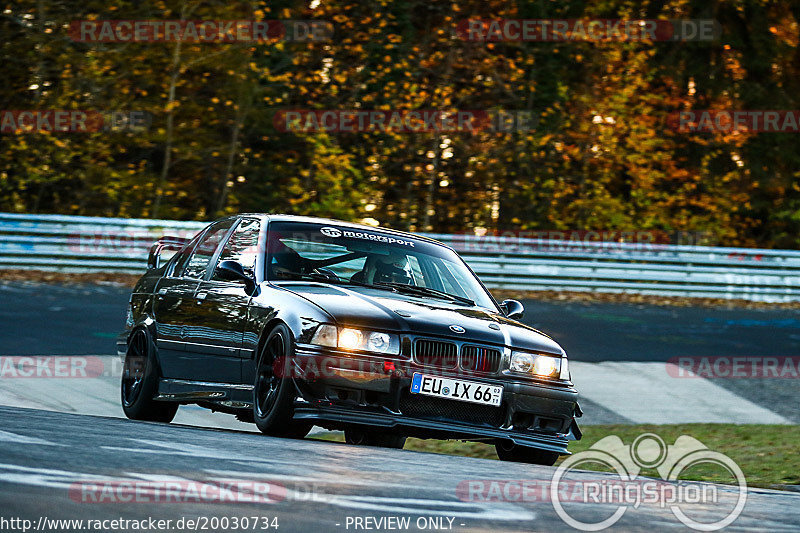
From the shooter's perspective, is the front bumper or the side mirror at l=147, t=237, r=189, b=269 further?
the side mirror at l=147, t=237, r=189, b=269

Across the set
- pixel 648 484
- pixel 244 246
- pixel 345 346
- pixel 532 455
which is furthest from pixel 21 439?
pixel 532 455

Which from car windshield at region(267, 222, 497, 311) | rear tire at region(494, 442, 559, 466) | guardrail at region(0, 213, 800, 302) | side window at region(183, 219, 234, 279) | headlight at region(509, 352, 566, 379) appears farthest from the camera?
guardrail at region(0, 213, 800, 302)

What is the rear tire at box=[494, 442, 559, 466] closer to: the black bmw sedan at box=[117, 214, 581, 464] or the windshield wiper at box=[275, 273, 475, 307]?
the black bmw sedan at box=[117, 214, 581, 464]

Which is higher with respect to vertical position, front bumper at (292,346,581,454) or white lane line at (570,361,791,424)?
front bumper at (292,346,581,454)

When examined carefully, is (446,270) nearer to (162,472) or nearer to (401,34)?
(162,472)

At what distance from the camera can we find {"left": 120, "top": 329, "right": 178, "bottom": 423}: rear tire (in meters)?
9.16

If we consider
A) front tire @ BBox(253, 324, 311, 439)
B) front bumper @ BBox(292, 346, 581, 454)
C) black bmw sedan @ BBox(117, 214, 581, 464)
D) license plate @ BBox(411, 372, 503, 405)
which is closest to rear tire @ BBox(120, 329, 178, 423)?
black bmw sedan @ BBox(117, 214, 581, 464)

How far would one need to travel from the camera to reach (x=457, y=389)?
300 inches

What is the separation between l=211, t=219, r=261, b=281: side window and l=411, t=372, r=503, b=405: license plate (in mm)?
1519

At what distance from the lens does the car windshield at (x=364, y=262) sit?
8.59 m

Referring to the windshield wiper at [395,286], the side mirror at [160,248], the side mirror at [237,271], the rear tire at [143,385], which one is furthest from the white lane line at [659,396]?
the side mirror at [237,271]

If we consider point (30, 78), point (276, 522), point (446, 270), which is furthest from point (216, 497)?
point (30, 78)

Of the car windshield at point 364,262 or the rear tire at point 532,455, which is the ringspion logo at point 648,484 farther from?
the car windshield at point 364,262

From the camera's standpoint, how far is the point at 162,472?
5113 mm
